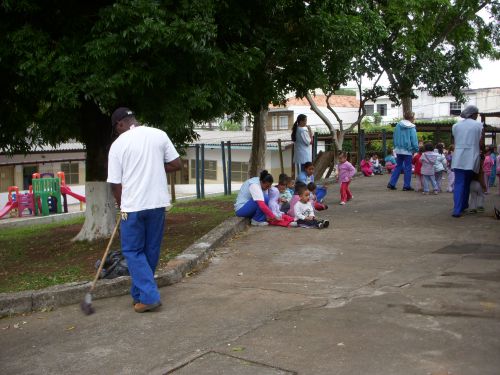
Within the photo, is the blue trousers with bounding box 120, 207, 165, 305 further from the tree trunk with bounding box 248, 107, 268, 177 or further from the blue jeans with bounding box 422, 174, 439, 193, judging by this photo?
the tree trunk with bounding box 248, 107, 268, 177

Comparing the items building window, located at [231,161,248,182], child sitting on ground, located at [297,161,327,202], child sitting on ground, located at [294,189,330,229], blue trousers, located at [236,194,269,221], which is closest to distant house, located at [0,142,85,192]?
building window, located at [231,161,248,182]

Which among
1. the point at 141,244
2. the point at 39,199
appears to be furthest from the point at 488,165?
the point at 39,199

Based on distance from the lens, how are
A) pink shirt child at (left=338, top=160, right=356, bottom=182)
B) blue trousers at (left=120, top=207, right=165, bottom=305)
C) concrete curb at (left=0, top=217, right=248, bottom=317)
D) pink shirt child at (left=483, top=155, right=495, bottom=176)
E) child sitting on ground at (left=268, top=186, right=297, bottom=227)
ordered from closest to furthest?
blue trousers at (left=120, top=207, right=165, bottom=305)
concrete curb at (left=0, top=217, right=248, bottom=317)
child sitting on ground at (left=268, top=186, right=297, bottom=227)
pink shirt child at (left=338, top=160, right=356, bottom=182)
pink shirt child at (left=483, top=155, right=495, bottom=176)

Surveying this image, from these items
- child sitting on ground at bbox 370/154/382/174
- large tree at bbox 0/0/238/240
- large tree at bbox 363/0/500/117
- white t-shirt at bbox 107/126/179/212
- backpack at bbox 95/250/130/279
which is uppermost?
large tree at bbox 363/0/500/117

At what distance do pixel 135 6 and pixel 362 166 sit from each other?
12.5m

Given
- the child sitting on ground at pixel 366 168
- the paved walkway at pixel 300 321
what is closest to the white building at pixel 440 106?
the child sitting on ground at pixel 366 168

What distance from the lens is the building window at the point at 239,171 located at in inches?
1288

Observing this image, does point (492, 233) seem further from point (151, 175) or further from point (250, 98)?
point (151, 175)

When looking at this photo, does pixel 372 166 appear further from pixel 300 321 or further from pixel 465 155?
pixel 300 321

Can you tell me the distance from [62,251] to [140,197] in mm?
3852

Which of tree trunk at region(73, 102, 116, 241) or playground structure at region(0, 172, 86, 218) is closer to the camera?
tree trunk at region(73, 102, 116, 241)

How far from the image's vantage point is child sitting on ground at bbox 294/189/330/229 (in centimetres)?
872

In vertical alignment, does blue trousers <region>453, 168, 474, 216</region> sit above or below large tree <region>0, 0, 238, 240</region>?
below

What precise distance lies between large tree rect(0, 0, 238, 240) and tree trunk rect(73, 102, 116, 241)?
2.28 ft
